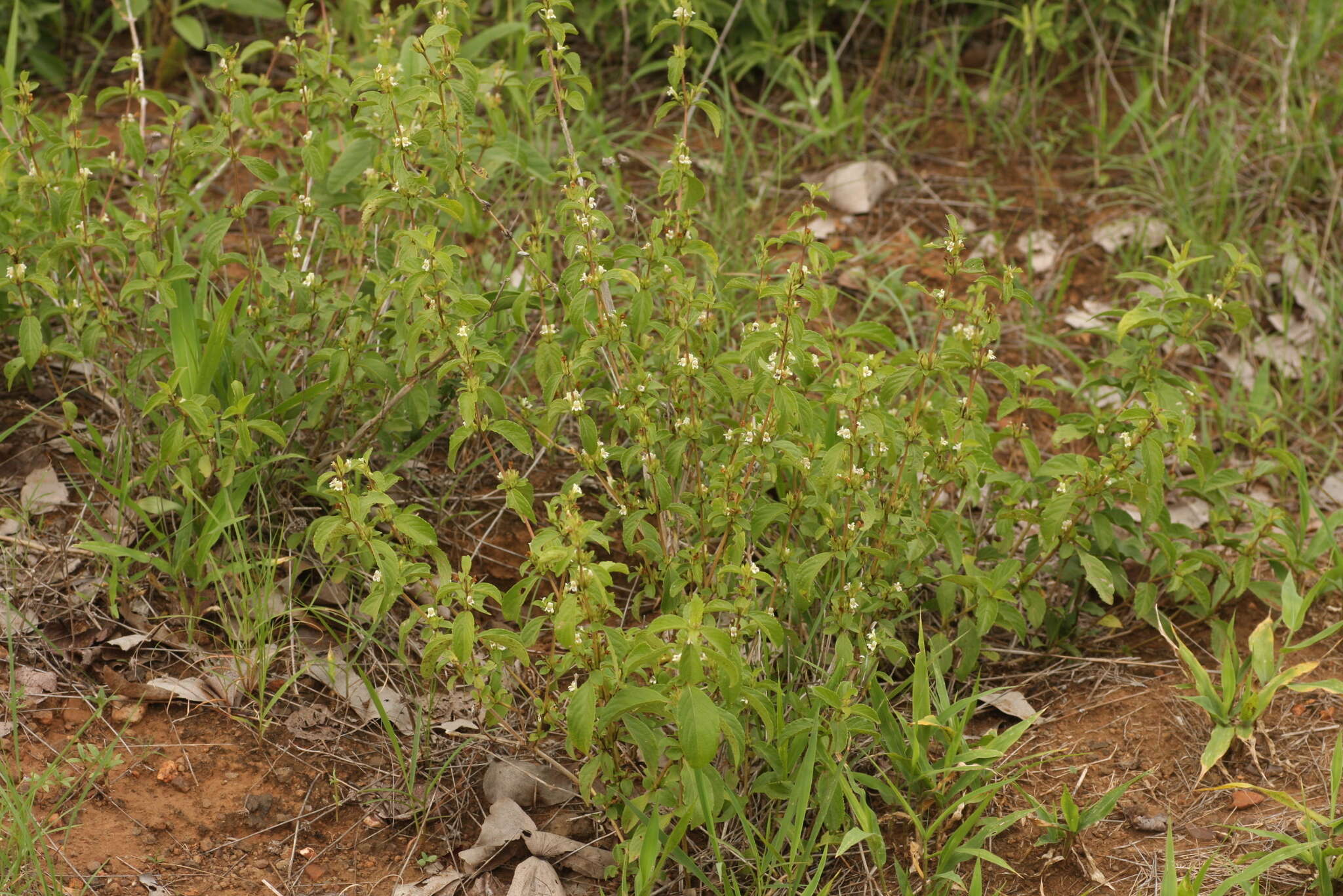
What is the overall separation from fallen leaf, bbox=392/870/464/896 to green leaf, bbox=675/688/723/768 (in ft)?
2.11

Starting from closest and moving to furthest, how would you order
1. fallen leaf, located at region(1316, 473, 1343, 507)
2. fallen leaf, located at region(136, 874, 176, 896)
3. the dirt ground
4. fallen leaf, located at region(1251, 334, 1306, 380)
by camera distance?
fallen leaf, located at region(136, 874, 176, 896) < the dirt ground < fallen leaf, located at region(1316, 473, 1343, 507) < fallen leaf, located at region(1251, 334, 1306, 380)


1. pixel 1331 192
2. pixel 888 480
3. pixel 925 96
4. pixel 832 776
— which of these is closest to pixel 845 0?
pixel 925 96

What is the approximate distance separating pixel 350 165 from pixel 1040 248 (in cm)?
221

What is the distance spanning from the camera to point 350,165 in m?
3.22

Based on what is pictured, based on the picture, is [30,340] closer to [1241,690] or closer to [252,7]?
[252,7]

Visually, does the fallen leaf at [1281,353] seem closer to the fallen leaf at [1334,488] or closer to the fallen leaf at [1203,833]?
the fallen leaf at [1334,488]

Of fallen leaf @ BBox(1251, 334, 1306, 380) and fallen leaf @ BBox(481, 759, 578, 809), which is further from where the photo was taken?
fallen leaf @ BBox(1251, 334, 1306, 380)

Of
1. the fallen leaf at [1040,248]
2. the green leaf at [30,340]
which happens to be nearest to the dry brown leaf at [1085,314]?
the fallen leaf at [1040,248]

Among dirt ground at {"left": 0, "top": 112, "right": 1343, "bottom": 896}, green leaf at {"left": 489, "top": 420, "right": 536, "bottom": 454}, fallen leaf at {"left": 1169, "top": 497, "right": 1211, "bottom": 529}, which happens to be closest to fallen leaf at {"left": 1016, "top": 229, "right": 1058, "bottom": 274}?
fallen leaf at {"left": 1169, "top": 497, "right": 1211, "bottom": 529}

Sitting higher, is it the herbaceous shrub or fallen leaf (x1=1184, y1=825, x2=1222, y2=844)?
the herbaceous shrub

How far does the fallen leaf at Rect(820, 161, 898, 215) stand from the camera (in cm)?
427

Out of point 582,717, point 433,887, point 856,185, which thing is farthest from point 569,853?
point 856,185

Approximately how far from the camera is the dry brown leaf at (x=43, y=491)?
292 centimetres

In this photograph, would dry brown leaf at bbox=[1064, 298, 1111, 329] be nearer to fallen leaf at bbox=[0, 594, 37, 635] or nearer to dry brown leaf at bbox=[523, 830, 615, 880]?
dry brown leaf at bbox=[523, 830, 615, 880]
